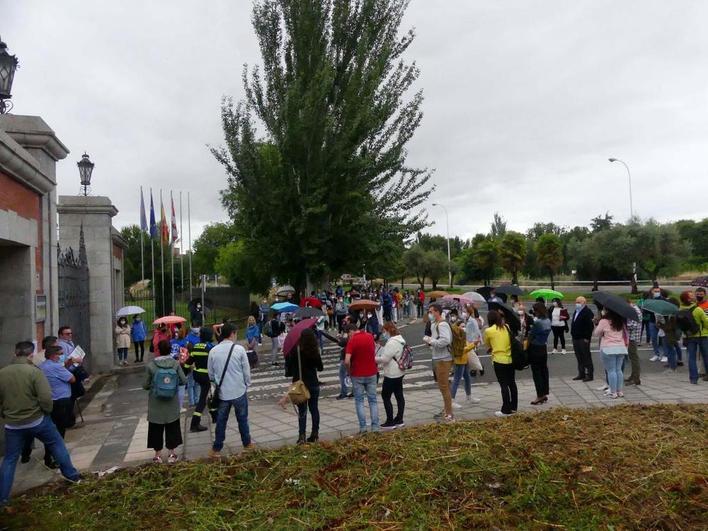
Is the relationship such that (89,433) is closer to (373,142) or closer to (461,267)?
(373,142)

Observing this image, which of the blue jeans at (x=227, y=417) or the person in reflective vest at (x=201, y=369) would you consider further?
the person in reflective vest at (x=201, y=369)

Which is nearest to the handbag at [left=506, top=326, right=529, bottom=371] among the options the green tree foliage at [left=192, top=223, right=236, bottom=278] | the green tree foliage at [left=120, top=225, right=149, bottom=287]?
the green tree foliage at [left=120, top=225, right=149, bottom=287]

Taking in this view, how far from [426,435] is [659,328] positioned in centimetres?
836

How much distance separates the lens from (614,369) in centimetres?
881

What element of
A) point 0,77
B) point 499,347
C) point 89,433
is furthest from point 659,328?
point 0,77

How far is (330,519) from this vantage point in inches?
177

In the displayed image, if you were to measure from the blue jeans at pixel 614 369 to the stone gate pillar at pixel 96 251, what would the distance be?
12.8 meters

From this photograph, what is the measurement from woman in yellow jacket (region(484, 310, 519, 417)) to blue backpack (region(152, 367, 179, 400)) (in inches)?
175

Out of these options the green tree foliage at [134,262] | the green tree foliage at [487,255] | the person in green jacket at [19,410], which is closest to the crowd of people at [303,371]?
the person in green jacket at [19,410]

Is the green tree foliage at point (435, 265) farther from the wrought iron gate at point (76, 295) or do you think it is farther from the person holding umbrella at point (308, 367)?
the person holding umbrella at point (308, 367)

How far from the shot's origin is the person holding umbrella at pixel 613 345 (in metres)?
8.66

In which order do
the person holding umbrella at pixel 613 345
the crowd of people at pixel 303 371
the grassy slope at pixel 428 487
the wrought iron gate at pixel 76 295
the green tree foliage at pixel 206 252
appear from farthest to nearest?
the green tree foliage at pixel 206 252 → the wrought iron gate at pixel 76 295 → the person holding umbrella at pixel 613 345 → the crowd of people at pixel 303 371 → the grassy slope at pixel 428 487

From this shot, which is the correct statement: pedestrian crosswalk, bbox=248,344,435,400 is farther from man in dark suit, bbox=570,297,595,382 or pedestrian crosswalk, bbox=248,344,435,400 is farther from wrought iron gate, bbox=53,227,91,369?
wrought iron gate, bbox=53,227,91,369

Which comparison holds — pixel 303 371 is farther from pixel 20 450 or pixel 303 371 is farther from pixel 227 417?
pixel 20 450
